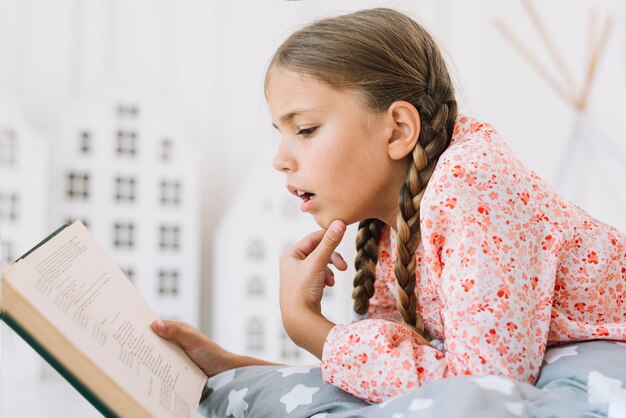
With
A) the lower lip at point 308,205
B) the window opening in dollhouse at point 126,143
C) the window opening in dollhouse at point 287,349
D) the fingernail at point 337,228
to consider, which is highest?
the lower lip at point 308,205

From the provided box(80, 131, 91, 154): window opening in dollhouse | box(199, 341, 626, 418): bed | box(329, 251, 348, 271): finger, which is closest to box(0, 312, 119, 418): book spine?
box(199, 341, 626, 418): bed

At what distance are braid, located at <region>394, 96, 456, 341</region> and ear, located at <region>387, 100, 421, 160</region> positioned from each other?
0.01 meters

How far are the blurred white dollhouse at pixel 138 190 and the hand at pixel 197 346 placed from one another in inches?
40.1

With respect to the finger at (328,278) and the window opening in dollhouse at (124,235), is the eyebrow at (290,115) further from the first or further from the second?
the window opening in dollhouse at (124,235)

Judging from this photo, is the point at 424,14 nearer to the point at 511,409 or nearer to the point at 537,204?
the point at 537,204

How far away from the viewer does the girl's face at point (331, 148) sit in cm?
94

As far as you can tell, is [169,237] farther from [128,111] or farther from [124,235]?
[128,111]

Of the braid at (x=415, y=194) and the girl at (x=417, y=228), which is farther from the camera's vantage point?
the braid at (x=415, y=194)

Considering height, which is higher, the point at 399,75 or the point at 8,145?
the point at 399,75

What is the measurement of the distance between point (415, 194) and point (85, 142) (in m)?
1.39

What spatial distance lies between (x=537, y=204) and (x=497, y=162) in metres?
0.08

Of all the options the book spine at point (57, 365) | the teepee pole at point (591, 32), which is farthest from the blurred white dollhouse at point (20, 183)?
the teepee pole at point (591, 32)

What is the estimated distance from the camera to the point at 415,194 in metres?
0.89

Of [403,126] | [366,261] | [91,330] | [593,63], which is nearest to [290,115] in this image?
[403,126]
